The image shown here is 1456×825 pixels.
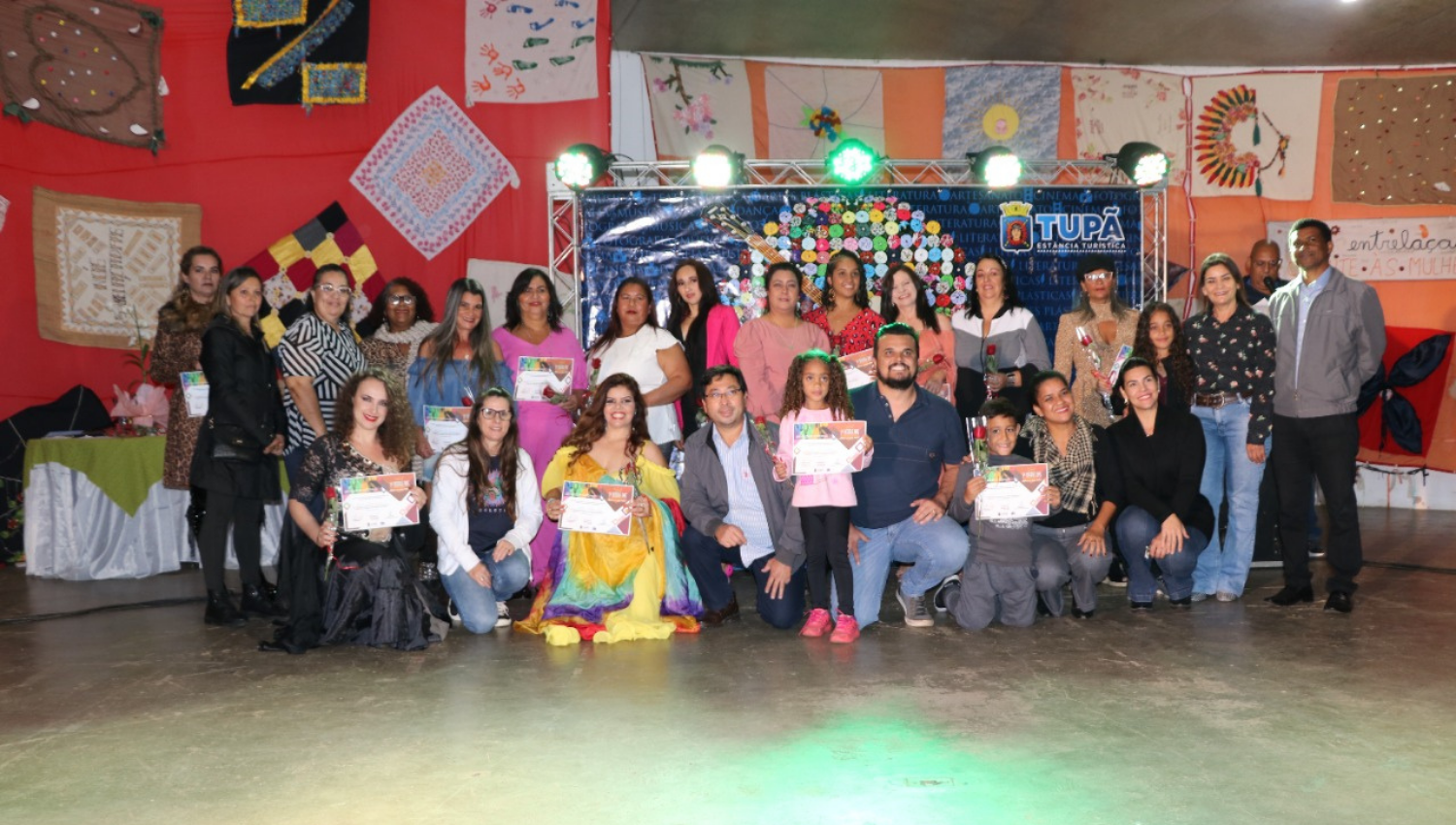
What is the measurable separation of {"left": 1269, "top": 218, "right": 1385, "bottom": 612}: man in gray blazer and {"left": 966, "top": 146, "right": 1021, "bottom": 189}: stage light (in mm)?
2253

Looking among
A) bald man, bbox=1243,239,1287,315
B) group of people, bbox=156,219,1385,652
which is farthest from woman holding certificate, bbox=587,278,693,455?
bald man, bbox=1243,239,1287,315

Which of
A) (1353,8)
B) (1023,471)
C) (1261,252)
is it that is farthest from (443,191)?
(1353,8)

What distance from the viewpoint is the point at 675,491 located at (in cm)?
501

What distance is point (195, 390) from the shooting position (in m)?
5.41

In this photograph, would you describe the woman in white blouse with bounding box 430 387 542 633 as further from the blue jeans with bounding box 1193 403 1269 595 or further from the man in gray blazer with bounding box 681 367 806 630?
the blue jeans with bounding box 1193 403 1269 595

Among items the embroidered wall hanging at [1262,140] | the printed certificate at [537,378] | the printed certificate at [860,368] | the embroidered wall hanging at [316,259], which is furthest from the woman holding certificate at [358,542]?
the embroidered wall hanging at [1262,140]

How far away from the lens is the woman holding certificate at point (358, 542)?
14.8ft

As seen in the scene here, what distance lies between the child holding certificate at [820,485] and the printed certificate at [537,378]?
4.18 feet

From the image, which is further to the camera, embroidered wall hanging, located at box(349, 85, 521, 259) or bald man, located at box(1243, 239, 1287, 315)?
embroidered wall hanging, located at box(349, 85, 521, 259)

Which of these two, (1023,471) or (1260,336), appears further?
(1260,336)

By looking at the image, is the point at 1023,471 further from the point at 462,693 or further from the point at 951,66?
the point at 951,66

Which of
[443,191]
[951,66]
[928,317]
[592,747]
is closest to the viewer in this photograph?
[592,747]

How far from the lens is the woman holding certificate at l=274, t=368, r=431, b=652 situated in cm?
452

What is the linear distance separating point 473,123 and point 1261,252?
525cm
